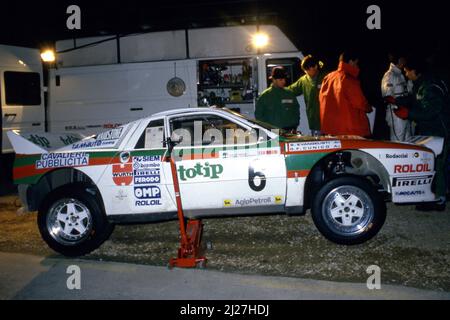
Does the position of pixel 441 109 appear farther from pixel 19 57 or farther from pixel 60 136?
pixel 19 57

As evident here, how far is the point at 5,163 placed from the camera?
9.34m

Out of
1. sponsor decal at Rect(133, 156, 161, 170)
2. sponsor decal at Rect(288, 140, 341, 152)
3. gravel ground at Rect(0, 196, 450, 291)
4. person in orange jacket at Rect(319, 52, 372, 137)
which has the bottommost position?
gravel ground at Rect(0, 196, 450, 291)

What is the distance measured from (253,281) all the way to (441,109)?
12.4 feet

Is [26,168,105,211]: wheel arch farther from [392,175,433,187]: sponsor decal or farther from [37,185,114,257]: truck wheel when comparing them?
[392,175,433,187]: sponsor decal

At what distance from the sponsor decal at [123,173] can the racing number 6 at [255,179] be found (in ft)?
4.47

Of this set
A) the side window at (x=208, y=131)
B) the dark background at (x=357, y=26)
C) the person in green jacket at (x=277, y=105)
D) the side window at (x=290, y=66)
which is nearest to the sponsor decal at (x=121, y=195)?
the side window at (x=208, y=131)

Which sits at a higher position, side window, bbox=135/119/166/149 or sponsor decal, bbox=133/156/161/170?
side window, bbox=135/119/166/149

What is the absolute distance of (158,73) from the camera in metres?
9.28

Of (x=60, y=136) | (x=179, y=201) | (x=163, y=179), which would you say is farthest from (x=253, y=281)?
(x=60, y=136)

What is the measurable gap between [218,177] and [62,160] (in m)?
1.87

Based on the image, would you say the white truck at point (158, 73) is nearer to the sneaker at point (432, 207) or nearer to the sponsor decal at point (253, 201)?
the sneaker at point (432, 207)

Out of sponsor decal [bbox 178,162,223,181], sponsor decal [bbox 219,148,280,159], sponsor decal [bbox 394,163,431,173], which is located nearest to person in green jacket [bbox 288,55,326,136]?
sponsor decal [bbox 394,163,431,173]

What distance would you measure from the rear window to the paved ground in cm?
554

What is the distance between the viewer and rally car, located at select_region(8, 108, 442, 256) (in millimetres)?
5016
